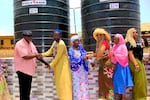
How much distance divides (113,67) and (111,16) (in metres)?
1.76

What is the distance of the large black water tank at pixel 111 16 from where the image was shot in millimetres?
7078

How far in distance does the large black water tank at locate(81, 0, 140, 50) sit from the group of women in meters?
1.37

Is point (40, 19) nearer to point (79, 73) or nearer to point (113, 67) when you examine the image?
point (79, 73)

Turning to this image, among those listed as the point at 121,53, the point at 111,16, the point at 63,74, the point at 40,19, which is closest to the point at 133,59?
the point at 121,53

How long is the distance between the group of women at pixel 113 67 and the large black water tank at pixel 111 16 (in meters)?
1.37

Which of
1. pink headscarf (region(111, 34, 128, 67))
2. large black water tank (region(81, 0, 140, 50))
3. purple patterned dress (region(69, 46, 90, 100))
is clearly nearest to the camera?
pink headscarf (region(111, 34, 128, 67))

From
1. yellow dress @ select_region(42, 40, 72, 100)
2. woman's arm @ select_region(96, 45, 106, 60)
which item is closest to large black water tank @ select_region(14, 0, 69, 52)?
yellow dress @ select_region(42, 40, 72, 100)

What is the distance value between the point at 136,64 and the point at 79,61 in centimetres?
90

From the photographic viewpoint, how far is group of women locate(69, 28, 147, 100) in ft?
17.9

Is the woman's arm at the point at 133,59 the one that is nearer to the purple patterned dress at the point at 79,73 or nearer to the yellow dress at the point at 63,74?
the purple patterned dress at the point at 79,73

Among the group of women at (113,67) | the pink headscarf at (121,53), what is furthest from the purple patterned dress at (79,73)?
the pink headscarf at (121,53)

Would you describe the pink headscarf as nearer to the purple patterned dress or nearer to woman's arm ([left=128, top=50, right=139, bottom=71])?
woman's arm ([left=128, top=50, right=139, bottom=71])

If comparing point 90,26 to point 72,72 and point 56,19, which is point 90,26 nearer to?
point 56,19

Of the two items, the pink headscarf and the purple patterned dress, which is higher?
the pink headscarf
